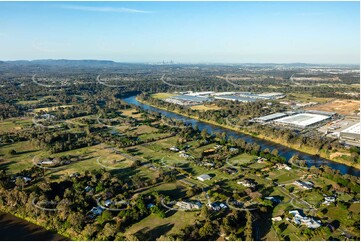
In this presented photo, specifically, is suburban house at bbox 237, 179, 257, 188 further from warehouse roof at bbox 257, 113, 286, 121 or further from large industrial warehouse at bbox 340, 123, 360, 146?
warehouse roof at bbox 257, 113, 286, 121

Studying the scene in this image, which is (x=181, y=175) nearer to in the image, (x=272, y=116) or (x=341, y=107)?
(x=272, y=116)

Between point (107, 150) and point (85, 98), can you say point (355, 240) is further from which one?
point (85, 98)

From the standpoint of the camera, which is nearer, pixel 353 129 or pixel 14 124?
pixel 353 129

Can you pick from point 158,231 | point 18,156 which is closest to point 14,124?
point 18,156

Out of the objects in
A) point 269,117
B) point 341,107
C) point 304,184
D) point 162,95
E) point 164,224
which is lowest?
point 164,224

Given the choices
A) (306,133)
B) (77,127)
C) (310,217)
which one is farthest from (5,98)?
(310,217)

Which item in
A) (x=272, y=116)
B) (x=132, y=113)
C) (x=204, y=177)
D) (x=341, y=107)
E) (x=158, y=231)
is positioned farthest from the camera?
(x=341, y=107)

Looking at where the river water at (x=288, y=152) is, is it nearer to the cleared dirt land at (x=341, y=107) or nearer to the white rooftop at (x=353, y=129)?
the white rooftop at (x=353, y=129)
